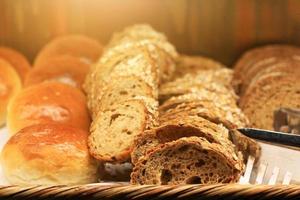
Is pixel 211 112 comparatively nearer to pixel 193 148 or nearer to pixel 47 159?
pixel 193 148

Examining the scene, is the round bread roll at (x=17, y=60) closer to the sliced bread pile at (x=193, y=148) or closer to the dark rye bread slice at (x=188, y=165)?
the sliced bread pile at (x=193, y=148)

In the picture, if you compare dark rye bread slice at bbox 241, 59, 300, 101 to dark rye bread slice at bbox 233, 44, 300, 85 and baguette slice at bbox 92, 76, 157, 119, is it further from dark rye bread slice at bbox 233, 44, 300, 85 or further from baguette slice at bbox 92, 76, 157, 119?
baguette slice at bbox 92, 76, 157, 119

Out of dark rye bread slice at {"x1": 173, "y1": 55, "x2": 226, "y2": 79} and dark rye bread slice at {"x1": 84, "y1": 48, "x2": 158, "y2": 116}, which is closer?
dark rye bread slice at {"x1": 84, "y1": 48, "x2": 158, "y2": 116}

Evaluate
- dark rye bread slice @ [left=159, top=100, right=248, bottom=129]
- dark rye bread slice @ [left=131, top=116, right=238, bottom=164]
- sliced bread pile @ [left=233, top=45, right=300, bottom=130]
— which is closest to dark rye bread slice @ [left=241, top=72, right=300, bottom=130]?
sliced bread pile @ [left=233, top=45, right=300, bottom=130]

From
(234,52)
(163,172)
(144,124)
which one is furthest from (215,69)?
(163,172)

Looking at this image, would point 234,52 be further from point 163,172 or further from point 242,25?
point 163,172

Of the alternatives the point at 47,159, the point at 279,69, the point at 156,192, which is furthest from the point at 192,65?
the point at 156,192
